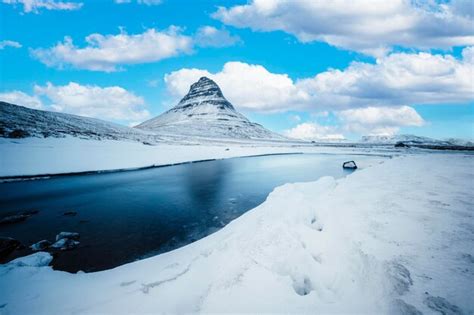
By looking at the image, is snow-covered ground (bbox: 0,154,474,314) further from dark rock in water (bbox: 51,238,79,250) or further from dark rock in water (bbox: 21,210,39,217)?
dark rock in water (bbox: 21,210,39,217)

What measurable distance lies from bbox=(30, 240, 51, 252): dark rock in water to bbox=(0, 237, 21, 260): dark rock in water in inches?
24.4

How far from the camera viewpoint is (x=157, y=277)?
6.07m

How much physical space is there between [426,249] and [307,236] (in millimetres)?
2746

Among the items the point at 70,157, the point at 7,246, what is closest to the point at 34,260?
the point at 7,246

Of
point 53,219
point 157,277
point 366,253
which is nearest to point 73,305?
point 157,277

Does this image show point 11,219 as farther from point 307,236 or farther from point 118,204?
point 307,236

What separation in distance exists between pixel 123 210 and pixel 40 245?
5510 millimetres

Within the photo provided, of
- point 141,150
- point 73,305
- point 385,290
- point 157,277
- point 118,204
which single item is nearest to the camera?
point 385,290

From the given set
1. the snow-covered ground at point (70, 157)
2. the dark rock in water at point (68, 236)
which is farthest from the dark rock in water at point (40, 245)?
the snow-covered ground at point (70, 157)

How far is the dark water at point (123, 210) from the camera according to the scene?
31.1 feet

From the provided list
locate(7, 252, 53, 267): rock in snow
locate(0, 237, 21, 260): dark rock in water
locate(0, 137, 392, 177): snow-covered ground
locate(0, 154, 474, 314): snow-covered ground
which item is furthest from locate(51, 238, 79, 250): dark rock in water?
locate(0, 137, 392, 177): snow-covered ground

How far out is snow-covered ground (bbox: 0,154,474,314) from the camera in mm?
4359

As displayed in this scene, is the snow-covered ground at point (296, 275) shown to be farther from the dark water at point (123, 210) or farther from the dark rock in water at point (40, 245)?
the dark water at point (123, 210)

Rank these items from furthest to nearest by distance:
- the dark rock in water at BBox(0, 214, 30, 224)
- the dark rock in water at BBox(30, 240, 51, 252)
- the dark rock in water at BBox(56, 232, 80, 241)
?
the dark rock in water at BBox(0, 214, 30, 224)
the dark rock in water at BBox(56, 232, 80, 241)
the dark rock in water at BBox(30, 240, 51, 252)
